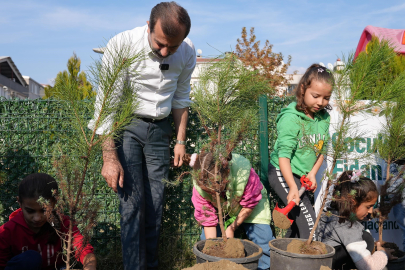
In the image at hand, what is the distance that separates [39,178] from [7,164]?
1315 mm

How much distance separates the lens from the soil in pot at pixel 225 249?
214cm

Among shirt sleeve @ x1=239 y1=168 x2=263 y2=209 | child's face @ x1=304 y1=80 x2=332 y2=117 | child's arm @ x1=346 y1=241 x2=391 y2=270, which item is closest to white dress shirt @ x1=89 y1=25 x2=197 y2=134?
shirt sleeve @ x1=239 y1=168 x2=263 y2=209

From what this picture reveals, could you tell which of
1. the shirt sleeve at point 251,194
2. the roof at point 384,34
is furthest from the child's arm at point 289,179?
the roof at point 384,34

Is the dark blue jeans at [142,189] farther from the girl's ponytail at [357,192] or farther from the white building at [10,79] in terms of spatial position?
the white building at [10,79]

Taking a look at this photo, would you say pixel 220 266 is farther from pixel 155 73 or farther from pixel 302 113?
pixel 302 113

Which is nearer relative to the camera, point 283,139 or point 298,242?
point 298,242

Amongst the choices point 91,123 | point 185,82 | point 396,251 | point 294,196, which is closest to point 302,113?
point 294,196

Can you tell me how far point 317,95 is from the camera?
109 inches

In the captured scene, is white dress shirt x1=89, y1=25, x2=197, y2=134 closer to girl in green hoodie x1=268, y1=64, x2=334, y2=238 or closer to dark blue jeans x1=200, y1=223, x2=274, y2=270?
girl in green hoodie x1=268, y1=64, x2=334, y2=238

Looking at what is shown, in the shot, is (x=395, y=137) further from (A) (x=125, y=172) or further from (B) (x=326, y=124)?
(A) (x=125, y=172)

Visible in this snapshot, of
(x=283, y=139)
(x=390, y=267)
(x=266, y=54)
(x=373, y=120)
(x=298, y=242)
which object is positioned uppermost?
(x=266, y=54)

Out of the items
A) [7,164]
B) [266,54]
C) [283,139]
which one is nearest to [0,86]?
[266,54]

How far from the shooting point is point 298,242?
7.64ft

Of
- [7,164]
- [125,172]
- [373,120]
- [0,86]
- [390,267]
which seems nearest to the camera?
[125,172]
